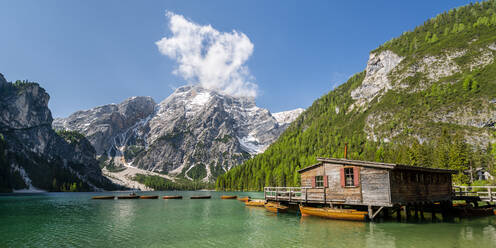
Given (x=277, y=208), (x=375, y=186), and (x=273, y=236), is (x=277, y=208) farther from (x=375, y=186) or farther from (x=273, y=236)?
(x=273, y=236)

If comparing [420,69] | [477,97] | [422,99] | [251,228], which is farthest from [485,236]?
[420,69]

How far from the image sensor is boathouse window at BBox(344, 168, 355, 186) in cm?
3366

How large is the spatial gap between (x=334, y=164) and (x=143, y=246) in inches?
984

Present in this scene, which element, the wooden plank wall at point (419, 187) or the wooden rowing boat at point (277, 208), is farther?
the wooden rowing boat at point (277, 208)

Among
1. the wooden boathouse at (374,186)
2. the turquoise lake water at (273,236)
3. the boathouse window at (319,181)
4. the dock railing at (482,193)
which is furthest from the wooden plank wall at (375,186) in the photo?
the dock railing at (482,193)

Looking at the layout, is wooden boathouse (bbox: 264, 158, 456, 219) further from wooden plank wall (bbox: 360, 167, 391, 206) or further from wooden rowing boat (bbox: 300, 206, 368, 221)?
wooden rowing boat (bbox: 300, 206, 368, 221)

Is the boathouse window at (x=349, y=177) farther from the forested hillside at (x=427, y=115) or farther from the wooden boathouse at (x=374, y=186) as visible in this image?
the forested hillside at (x=427, y=115)

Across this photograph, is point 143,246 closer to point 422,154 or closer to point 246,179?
point 422,154

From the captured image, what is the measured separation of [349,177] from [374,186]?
11.1 ft

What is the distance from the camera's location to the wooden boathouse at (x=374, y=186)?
3059 cm

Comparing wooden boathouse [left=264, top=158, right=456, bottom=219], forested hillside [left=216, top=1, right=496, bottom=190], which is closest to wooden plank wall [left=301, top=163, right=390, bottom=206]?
wooden boathouse [left=264, top=158, right=456, bottom=219]

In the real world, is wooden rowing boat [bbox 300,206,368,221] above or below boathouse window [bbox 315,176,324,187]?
below

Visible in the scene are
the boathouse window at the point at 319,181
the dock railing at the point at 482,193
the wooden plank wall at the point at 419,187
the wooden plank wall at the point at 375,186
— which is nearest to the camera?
the wooden plank wall at the point at 375,186

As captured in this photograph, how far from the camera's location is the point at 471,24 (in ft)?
619
